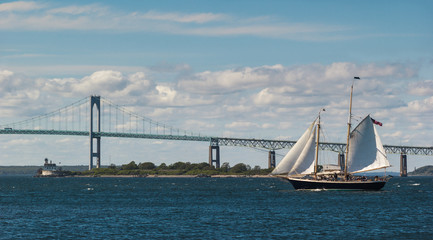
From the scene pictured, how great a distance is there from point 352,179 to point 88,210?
43.7 metres

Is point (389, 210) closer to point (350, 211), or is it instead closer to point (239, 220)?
point (350, 211)

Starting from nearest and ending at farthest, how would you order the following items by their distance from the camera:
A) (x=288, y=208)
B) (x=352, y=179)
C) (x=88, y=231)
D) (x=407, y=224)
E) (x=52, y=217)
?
(x=88, y=231) → (x=407, y=224) → (x=52, y=217) → (x=288, y=208) → (x=352, y=179)

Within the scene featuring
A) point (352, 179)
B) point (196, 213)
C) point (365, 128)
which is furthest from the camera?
point (352, 179)

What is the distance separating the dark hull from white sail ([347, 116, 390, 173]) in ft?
12.9

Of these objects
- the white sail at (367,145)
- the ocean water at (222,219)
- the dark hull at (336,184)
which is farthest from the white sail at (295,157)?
the ocean water at (222,219)

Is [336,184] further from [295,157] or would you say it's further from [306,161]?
[295,157]

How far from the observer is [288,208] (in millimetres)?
64750

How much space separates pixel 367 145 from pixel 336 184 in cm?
702

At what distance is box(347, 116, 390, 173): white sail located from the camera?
8950cm

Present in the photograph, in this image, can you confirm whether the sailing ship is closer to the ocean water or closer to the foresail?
the foresail

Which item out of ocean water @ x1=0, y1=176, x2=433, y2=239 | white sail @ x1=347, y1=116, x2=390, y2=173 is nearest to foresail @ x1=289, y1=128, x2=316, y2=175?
Result: white sail @ x1=347, y1=116, x2=390, y2=173

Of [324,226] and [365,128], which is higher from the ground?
[365,128]

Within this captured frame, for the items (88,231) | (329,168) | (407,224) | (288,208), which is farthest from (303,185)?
(88,231)

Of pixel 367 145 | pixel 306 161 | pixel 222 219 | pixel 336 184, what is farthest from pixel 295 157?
pixel 222 219
